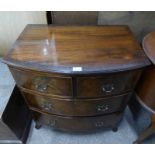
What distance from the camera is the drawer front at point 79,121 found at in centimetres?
110

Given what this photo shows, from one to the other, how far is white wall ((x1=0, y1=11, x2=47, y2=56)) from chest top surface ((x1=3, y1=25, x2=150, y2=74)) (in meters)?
0.14

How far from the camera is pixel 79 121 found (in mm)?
1108

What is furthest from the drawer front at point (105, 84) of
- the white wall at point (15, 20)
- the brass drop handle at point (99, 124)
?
the white wall at point (15, 20)

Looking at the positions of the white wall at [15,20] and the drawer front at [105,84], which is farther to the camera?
the white wall at [15,20]

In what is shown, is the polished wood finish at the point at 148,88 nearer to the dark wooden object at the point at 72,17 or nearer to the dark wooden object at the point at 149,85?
the dark wooden object at the point at 149,85

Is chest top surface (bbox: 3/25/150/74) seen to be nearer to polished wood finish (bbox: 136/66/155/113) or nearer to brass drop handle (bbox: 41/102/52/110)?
polished wood finish (bbox: 136/66/155/113)

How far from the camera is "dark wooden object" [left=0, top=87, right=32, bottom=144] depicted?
106cm

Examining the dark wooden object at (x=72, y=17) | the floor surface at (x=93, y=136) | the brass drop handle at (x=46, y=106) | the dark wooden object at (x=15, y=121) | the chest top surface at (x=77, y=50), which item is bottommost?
the floor surface at (x=93, y=136)

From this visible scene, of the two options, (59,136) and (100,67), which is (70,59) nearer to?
(100,67)

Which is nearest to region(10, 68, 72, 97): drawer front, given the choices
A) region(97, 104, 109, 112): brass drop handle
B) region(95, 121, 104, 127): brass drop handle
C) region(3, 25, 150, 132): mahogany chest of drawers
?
region(3, 25, 150, 132): mahogany chest of drawers

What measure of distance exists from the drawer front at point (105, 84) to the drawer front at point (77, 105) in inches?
2.7
